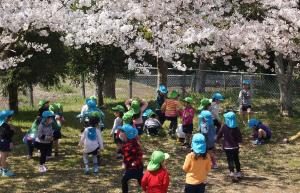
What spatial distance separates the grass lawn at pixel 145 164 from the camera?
32.0ft

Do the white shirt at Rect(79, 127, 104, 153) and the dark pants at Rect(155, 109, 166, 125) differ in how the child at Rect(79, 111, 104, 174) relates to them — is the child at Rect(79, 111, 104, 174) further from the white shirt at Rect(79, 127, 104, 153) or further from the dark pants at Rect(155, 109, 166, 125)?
the dark pants at Rect(155, 109, 166, 125)

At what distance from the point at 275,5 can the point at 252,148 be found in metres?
4.48

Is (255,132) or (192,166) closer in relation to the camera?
(192,166)

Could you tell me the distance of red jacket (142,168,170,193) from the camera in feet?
24.0

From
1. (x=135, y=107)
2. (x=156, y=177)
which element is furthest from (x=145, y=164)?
(x=156, y=177)

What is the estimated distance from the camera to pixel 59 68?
1859 centimetres

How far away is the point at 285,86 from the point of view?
58.5 feet

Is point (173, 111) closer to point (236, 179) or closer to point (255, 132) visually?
point (255, 132)

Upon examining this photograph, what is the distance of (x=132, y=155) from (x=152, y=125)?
5874 millimetres

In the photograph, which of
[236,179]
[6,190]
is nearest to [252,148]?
[236,179]

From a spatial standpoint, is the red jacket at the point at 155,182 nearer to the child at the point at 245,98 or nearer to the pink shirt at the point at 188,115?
the pink shirt at the point at 188,115

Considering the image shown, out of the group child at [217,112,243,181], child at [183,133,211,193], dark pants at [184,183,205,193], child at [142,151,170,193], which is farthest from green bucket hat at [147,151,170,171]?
child at [217,112,243,181]

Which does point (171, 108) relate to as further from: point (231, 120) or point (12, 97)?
point (12, 97)

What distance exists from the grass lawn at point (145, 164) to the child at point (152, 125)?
29 centimetres
